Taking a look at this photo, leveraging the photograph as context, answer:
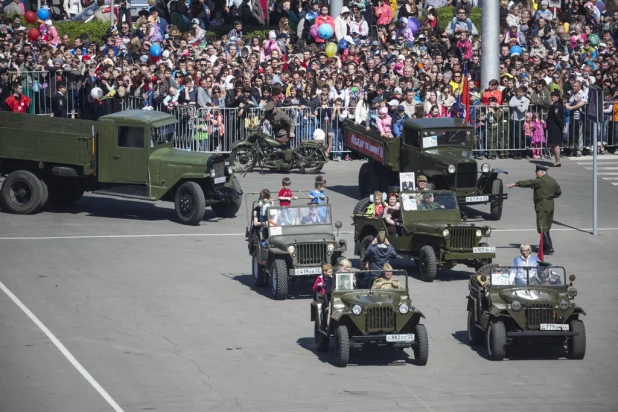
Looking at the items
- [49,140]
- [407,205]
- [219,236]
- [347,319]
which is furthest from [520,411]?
[49,140]

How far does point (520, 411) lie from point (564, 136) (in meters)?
21.6

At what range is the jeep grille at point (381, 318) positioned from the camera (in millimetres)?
19156

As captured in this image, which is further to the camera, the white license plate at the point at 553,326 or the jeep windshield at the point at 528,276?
the jeep windshield at the point at 528,276

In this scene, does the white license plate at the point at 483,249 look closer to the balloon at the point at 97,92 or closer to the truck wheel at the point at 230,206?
the truck wheel at the point at 230,206

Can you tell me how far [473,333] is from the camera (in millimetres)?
20328

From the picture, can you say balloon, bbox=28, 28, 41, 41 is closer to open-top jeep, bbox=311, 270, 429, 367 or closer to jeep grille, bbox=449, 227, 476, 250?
jeep grille, bbox=449, 227, 476, 250

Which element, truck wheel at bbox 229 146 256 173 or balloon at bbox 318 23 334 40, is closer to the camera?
truck wheel at bbox 229 146 256 173

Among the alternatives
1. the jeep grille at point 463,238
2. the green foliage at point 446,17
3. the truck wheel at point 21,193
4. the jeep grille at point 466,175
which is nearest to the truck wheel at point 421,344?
the jeep grille at point 463,238

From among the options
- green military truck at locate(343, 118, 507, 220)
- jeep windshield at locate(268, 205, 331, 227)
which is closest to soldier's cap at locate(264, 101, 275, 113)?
green military truck at locate(343, 118, 507, 220)

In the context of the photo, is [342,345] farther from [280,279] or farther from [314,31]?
[314,31]

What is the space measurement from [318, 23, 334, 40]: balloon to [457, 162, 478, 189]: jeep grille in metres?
11.7

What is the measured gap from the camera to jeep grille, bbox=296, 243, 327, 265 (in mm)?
23344

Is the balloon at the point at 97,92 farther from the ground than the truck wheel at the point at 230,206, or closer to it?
farther from the ground

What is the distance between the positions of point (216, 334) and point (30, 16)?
83.4ft
